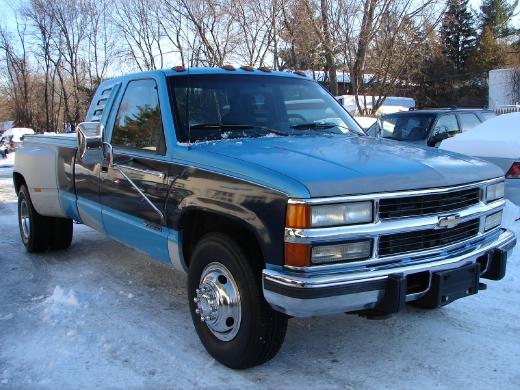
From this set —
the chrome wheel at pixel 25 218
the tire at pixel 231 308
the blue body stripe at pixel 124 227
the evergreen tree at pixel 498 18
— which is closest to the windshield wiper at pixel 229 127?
the blue body stripe at pixel 124 227

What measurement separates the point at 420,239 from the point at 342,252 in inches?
21.4

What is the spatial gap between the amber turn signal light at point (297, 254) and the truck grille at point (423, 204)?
1.56 feet

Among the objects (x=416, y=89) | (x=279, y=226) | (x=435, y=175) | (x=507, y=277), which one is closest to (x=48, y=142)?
(x=279, y=226)

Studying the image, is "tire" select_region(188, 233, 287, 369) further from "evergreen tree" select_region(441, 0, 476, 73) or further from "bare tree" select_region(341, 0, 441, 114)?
"evergreen tree" select_region(441, 0, 476, 73)

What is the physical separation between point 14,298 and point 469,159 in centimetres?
400

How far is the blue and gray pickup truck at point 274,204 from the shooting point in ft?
9.98

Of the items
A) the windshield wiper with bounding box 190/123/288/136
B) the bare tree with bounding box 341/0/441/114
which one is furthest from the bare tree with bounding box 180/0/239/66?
the windshield wiper with bounding box 190/123/288/136

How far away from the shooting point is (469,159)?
3953 millimetres

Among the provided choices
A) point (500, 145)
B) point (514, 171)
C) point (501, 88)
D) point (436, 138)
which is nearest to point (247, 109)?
→ point (514, 171)

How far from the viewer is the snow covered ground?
3477mm

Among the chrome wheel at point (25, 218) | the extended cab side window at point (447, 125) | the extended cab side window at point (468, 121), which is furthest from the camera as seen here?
the extended cab side window at point (468, 121)

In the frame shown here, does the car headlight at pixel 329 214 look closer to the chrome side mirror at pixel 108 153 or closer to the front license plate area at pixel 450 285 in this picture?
the front license plate area at pixel 450 285

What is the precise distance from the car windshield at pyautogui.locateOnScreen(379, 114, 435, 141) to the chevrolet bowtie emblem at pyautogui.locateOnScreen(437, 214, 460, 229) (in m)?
7.60

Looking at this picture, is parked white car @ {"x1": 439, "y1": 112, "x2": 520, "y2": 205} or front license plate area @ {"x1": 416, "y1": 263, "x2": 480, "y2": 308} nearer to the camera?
front license plate area @ {"x1": 416, "y1": 263, "x2": 480, "y2": 308}
